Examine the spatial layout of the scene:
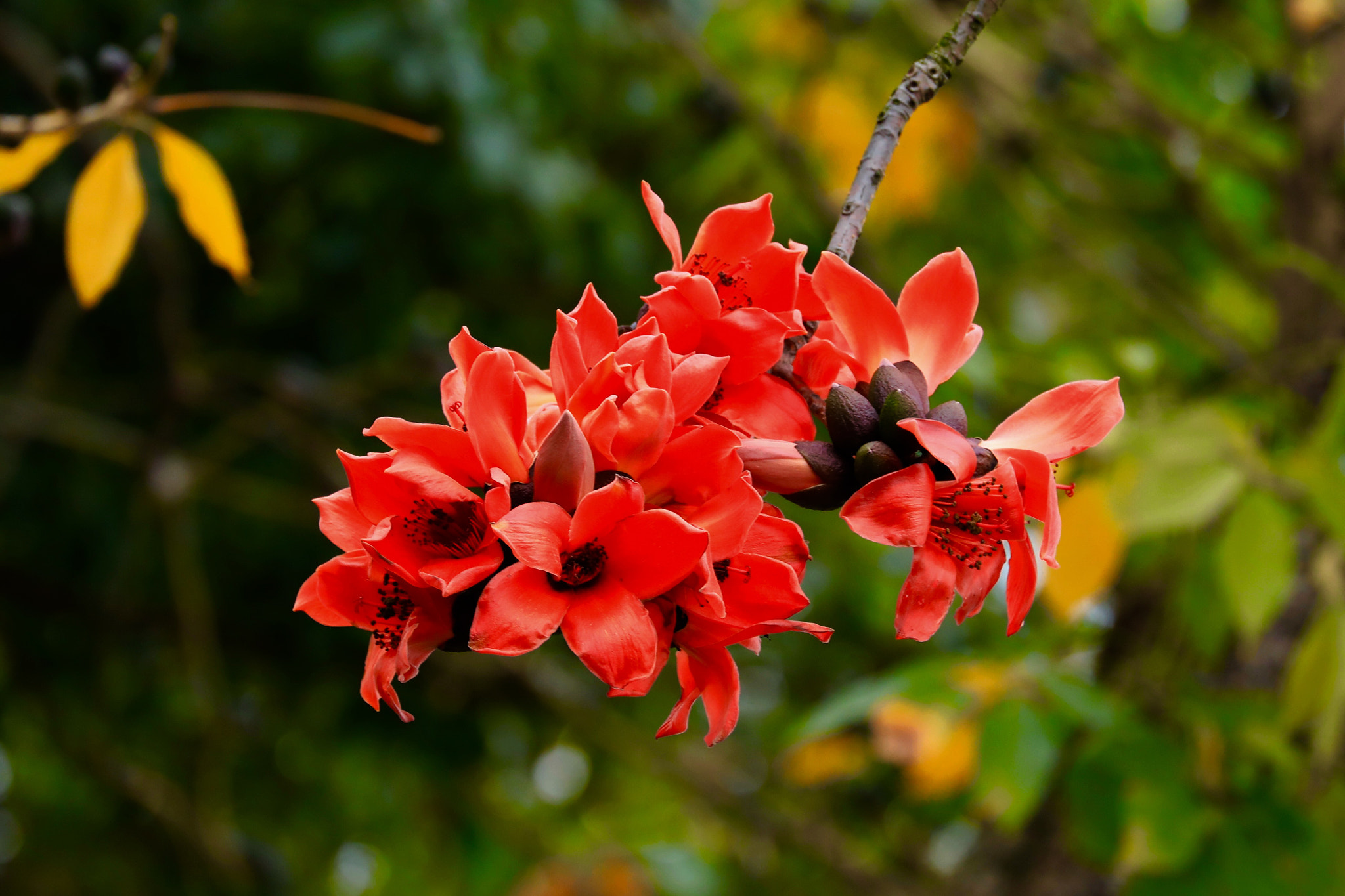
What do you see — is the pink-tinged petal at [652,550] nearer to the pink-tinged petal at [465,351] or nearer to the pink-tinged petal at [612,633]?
the pink-tinged petal at [612,633]

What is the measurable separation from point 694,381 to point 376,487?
17cm

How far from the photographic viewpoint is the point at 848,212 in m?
0.61

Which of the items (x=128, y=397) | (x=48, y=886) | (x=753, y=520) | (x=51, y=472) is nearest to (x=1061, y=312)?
(x=128, y=397)

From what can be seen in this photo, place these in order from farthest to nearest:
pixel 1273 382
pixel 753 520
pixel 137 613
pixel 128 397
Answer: pixel 128 397
pixel 137 613
pixel 1273 382
pixel 753 520

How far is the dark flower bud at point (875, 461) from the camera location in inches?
22.8

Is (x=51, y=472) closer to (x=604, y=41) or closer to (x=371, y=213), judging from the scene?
(x=371, y=213)

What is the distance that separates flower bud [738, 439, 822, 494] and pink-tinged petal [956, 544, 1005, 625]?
0.10 m

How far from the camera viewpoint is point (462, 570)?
543mm

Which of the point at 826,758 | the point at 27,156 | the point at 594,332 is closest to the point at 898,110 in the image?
the point at 594,332

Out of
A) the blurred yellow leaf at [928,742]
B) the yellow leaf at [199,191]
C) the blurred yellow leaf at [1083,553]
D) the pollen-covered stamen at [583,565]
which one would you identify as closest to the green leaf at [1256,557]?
the blurred yellow leaf at [1083,553]

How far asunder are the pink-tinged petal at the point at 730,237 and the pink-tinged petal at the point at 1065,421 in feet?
0.62

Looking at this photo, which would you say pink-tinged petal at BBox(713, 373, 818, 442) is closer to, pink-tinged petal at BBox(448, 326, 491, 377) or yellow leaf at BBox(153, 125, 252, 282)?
pink-tinged petal at BBox(448, 326, 491, 377)

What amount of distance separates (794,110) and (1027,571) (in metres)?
2.49

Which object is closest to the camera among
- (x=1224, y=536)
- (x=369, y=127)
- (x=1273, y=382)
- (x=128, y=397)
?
(x=1224, y=536)
